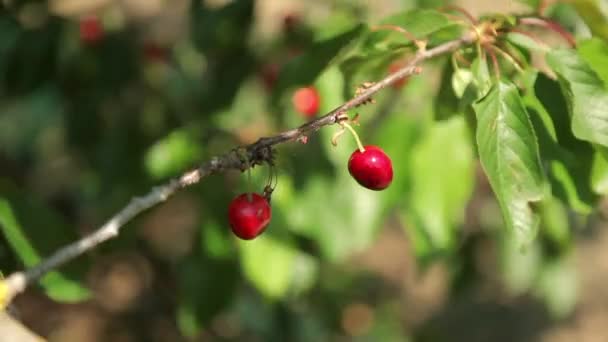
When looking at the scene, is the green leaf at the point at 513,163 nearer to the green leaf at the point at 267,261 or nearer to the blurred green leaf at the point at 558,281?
the green leaf at the point at 267,261

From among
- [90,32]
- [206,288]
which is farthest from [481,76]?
[90,32]

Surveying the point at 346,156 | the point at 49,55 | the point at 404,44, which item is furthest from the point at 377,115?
the point at 49,55

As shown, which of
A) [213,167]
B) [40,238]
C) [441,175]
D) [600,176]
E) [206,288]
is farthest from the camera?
[206,288]

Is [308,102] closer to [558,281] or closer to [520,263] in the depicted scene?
[520,263]

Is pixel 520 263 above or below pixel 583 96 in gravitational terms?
above

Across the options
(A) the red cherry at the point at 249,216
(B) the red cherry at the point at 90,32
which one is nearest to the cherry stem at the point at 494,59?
(A) the red cherry at the point at 249,216

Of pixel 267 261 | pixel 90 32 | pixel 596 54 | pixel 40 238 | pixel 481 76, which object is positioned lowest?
pixel 596 54

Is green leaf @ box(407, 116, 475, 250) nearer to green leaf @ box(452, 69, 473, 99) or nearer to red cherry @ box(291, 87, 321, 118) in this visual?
red cherry @ box(291, 87, 321, 118)
